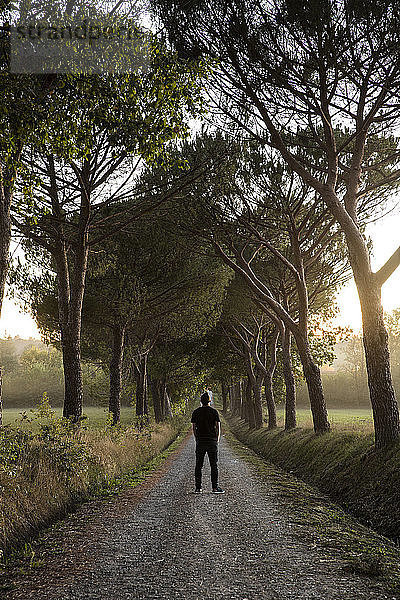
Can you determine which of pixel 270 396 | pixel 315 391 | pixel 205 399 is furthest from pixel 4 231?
pixel 270 396

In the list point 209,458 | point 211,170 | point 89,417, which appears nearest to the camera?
point 209,458

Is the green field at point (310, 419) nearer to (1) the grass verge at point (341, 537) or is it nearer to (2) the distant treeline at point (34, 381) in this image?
(1) the grass verge at point (341, 537)

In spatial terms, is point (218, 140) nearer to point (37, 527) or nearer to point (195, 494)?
point (195, 494)

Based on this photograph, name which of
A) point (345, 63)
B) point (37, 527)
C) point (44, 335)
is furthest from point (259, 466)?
point (44, 335)

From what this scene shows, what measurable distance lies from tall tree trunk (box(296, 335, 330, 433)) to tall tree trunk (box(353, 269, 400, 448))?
5222 mm

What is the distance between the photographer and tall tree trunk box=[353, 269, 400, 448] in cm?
971

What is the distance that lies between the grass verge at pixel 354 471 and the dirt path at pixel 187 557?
134 centimetres

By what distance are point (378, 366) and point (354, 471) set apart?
2260 mm

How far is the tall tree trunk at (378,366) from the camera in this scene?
9.71 m

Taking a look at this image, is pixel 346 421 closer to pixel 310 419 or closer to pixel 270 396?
pixel 310 419

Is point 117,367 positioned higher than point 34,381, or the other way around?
point 34,381

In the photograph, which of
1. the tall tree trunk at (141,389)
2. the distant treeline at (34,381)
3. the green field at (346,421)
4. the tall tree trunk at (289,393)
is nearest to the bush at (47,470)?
the green field at (346,421)

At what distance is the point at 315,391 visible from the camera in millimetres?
15734

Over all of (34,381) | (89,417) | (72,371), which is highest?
(34,381)
